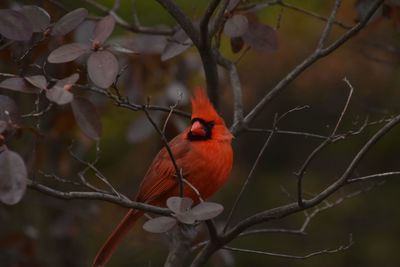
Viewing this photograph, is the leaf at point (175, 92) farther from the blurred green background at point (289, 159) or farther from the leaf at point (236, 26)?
the leaf at point (236, 26)

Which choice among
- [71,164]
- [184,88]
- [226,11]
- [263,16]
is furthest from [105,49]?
[263,16]

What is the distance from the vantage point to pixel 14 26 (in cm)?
240

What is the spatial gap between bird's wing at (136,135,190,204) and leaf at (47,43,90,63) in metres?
1.10

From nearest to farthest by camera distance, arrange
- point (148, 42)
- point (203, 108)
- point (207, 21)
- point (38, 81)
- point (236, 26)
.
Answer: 1. point (38, 81)
2. point (207, 21)
3. point (236, 26)
4. point (203, 108)
5. point (148, 42)

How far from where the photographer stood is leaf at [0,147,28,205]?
202 centimetres

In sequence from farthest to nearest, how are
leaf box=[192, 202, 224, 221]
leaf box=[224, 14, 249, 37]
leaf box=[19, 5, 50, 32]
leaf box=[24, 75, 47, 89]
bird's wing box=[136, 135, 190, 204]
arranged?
bird's wing box=[136, 135, 190, 204] → leaf box=[224, 14, 249, 37] → leaf box=[19, 5, 50, 32] → leaf box=[192, 202, 224, 221] → leaf box=[24, 75, 47, 89]

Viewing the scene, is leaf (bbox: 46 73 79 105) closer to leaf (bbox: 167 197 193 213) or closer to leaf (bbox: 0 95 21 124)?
leaf (bbox: 0 95 21 124)

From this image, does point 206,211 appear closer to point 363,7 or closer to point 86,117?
point 86,117

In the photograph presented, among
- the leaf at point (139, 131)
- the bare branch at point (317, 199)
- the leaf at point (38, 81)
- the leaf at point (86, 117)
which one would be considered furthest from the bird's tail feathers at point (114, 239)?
the leaf at point (38, 81)

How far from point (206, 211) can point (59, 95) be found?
0.48 metres

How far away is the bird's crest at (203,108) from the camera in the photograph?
337cm

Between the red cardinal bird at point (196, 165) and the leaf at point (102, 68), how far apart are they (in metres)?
1.00

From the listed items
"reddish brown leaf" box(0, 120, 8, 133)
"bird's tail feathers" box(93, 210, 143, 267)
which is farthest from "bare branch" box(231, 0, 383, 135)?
"reddish brown leaf" box(0, 120, 8, 133)

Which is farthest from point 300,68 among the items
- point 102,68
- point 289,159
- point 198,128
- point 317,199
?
point 289,159
